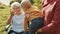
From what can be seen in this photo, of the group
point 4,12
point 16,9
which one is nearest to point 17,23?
point 16,9

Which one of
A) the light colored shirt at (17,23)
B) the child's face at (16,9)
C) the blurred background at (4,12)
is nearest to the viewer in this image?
the child's face at (16,9)

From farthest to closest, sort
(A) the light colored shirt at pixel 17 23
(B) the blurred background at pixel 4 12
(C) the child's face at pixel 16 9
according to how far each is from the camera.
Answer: (B) the blurred background at pixel 4 12, (A) the light colored shirt at pixel 17 23, (C) the child's face at pixel 16 9

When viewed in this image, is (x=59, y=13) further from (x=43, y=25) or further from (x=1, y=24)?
(x=1, y=24)

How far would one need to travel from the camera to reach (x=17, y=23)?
11.9ft

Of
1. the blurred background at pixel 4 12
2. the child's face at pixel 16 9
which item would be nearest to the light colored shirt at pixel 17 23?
the child's face at pixel 16 9

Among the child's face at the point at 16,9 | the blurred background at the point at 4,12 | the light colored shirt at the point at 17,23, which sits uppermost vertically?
the child's face at the point at 16,9

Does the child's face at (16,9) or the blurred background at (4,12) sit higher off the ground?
the child's face at (16,9)

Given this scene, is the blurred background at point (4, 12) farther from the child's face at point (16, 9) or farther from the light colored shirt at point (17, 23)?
the child's face at point (16, 9)

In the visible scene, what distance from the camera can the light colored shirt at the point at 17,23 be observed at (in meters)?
3.61

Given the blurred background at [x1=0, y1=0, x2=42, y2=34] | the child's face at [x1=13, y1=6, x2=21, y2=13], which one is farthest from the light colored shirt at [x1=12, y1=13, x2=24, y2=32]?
the blurred background at [x1=0, y1=0, x2=42, y2=34]

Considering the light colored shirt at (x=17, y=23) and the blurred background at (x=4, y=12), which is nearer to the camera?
the light colored shirt at (x=17, y=23)

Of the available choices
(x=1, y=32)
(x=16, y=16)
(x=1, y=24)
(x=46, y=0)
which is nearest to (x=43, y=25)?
(x=46, y=0)

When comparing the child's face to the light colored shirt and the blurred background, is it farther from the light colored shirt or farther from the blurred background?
the blurred background

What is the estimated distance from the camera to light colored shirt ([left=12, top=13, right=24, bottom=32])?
3607 mm
